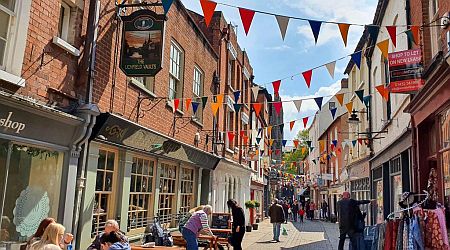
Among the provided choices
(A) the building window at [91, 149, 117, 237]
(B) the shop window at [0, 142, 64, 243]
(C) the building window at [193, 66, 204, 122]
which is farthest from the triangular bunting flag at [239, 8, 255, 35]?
(C) the building window at [193, 66, 204, 122]

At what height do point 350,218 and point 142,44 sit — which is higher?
point 142,44

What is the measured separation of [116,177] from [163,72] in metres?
3.36

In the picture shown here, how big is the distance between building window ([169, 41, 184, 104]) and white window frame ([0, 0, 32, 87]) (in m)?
5.98

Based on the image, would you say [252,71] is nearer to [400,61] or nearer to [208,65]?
[208,65]

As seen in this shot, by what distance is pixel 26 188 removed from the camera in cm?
598

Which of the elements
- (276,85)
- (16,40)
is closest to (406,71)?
(276,85)

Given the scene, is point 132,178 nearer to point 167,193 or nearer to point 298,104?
point 167,193

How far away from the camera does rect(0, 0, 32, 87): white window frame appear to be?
5469 millimetres

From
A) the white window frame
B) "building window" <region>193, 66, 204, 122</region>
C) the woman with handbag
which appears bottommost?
the woman with handbag

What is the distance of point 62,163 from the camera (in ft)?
21.9

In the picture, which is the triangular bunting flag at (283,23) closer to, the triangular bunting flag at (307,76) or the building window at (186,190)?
the triangular bunting flag at (307,76)

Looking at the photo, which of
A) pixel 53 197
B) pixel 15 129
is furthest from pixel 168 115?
pixel 15 129

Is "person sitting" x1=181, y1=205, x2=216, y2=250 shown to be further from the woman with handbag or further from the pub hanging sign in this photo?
the pub hanging sign

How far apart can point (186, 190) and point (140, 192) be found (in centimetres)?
388
